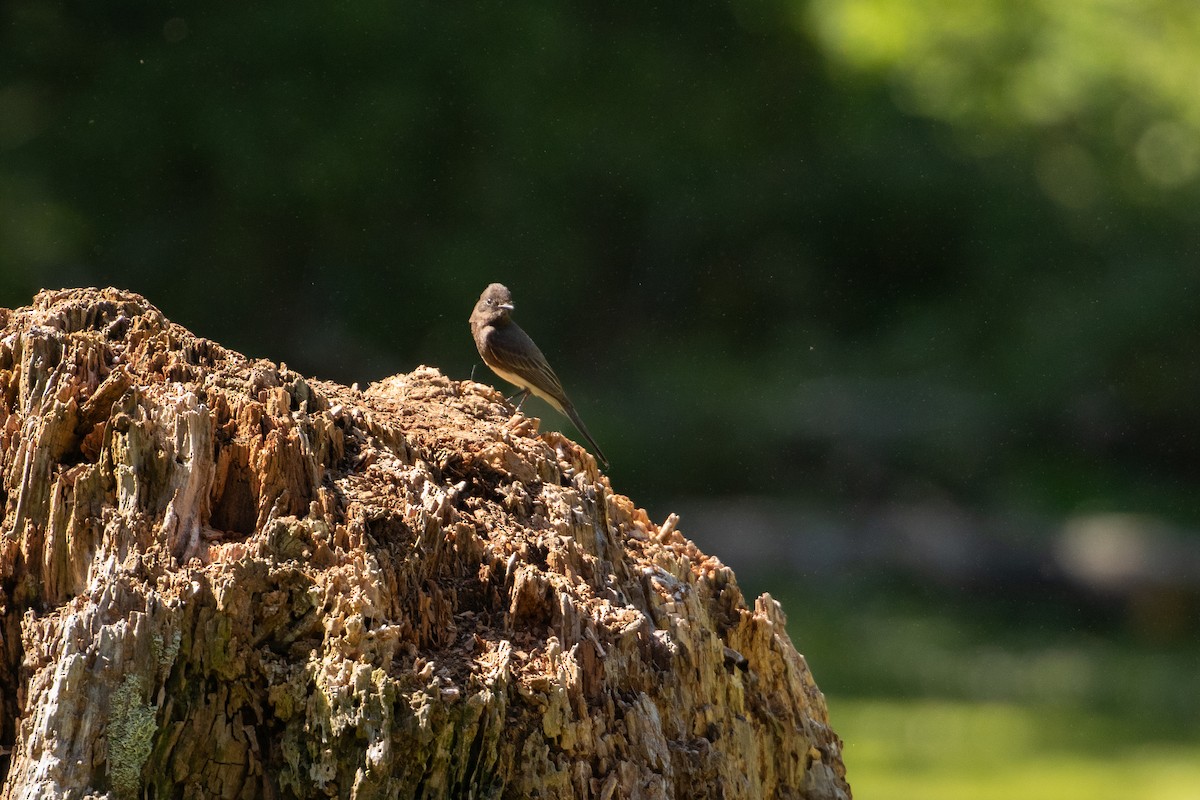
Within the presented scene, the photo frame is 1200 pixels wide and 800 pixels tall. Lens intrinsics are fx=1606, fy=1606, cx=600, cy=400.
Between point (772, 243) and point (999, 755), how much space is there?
11.1m

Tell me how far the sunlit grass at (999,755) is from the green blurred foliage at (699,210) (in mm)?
6095

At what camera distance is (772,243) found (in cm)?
2048

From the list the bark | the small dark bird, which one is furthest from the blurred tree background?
the bark

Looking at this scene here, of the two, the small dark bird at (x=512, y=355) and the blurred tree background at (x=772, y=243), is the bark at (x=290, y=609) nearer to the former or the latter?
the small dark bird at (x=512, y=355)

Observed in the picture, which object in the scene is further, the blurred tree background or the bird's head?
the blurred tree background

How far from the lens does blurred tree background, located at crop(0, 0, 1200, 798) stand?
1516cm

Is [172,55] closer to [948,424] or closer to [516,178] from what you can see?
[516,178]

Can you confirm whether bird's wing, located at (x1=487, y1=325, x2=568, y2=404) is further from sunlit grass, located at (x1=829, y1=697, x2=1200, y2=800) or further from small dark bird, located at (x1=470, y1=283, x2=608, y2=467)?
sunlit grass, located at (x1=829, y1=697, x2=1200, y2=800)

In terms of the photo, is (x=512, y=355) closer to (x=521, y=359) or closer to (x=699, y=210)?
(x=521, y=359)

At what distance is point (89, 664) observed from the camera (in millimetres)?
2920

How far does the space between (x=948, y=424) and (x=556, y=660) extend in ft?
49.8

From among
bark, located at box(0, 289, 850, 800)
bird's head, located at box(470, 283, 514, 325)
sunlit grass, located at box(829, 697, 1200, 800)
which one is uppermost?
bird's head, located at box(470, 283, 514, 325)

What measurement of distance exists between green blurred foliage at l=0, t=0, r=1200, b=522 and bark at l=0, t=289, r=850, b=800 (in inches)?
473

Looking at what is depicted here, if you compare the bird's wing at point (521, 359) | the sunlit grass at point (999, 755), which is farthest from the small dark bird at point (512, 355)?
the sunlit grass at point (999, 755)
